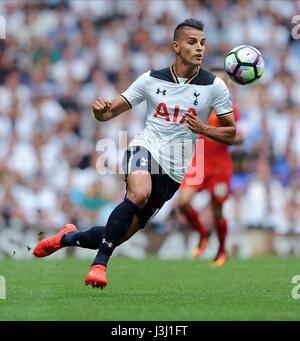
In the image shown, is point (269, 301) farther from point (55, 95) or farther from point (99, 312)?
point (55, 95)

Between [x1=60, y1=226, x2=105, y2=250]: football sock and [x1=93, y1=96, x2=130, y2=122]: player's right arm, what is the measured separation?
3.51ft

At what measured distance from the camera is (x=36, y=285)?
31.4ft

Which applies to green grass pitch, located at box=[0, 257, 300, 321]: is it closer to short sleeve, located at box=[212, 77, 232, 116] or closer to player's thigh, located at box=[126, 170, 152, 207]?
player's thigh, located at box=[126, 170, 152, 207]

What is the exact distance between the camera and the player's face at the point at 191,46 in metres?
8.91

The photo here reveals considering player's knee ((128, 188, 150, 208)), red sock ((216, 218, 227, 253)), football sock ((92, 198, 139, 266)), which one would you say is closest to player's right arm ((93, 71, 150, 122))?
player's knee ((128, 188, 150, 208))

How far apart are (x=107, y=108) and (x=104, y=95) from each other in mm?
9632

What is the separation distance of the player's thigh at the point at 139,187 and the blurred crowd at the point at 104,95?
7.59 meters

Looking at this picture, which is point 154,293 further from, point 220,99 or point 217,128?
point 220,99

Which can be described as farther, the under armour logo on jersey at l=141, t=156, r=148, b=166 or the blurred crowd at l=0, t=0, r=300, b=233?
the blurred crowd at l=0, t=0, r=300, b=233

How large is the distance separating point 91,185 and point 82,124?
1717 mm

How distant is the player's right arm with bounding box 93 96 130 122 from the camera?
8547 mm

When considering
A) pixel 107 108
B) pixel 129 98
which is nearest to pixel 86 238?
pixel 107 108

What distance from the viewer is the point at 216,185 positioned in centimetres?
1388
